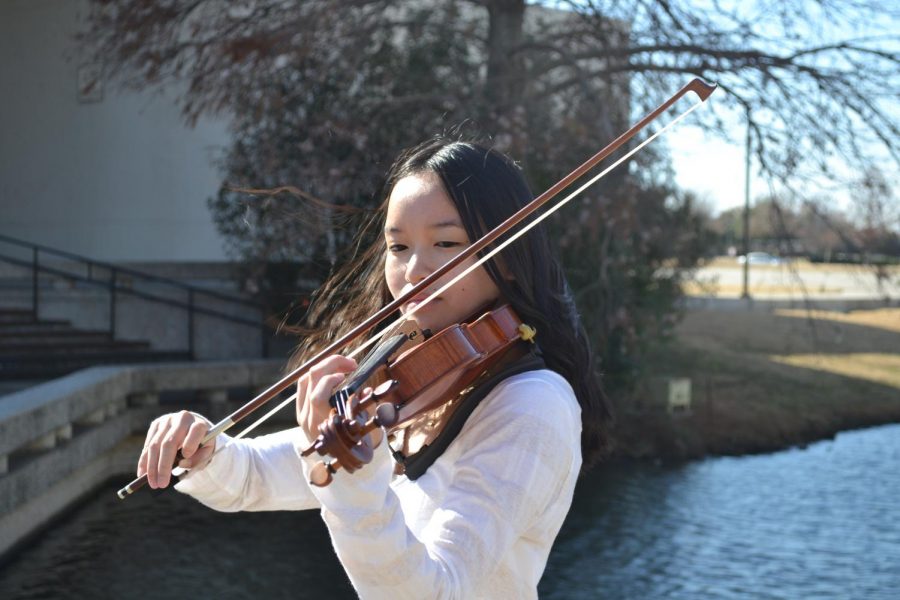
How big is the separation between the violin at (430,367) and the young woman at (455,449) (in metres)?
0.05

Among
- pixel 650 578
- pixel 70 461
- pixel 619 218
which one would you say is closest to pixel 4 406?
pixel 70 461

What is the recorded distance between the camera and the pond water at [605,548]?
20.7 ft

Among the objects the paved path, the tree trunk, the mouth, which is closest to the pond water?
the paved path

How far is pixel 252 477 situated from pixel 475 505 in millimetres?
660

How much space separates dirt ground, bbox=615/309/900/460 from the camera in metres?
11.2

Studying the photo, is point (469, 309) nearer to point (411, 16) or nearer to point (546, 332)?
point (546, 332)

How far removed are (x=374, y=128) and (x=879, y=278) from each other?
13.2 feet

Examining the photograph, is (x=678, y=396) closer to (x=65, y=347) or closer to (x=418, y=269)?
(x=65, y=347)

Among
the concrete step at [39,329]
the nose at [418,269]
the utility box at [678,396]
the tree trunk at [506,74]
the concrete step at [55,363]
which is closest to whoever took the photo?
the nose at [418,269]

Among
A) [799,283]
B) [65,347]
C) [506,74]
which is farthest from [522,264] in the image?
[65,347]

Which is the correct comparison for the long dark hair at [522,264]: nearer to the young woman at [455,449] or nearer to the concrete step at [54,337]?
the young woman at [455,449]

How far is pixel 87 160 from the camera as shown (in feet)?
43.3

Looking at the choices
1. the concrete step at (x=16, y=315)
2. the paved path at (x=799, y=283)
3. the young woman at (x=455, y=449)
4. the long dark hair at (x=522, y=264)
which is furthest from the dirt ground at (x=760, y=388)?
the young woman at (x=455, y=449)

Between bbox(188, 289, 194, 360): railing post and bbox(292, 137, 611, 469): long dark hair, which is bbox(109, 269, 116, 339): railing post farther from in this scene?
bbox(292, 137, 611, 469): long dark hair
